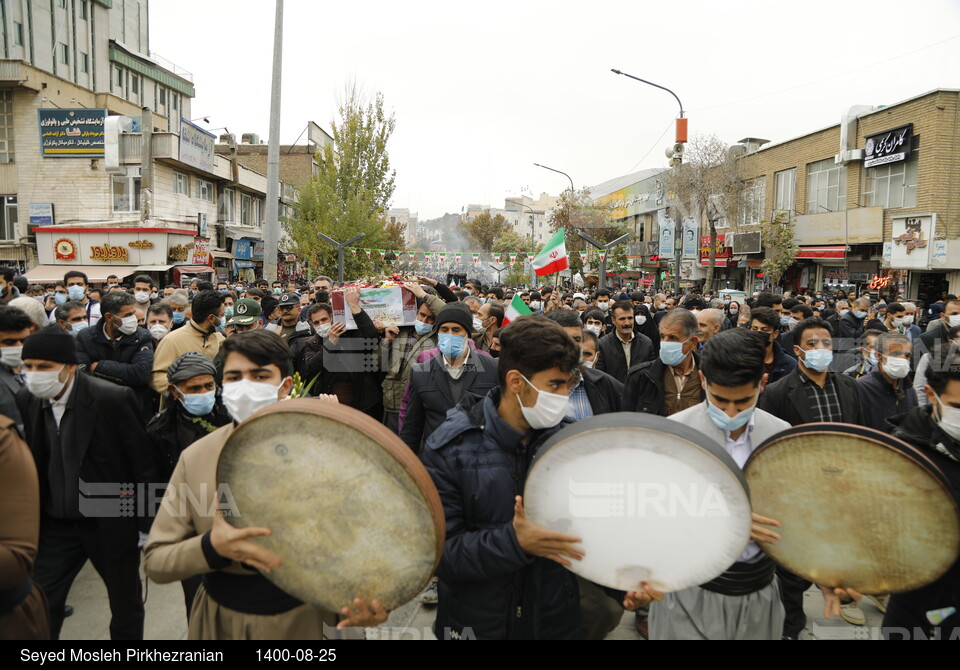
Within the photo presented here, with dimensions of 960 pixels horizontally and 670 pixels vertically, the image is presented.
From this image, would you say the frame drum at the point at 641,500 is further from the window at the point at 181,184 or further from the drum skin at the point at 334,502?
the window at the point at 181,184

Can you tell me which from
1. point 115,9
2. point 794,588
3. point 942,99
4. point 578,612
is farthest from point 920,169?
point 115,9

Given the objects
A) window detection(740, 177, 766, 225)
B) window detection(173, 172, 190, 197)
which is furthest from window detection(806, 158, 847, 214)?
window detection(173, 172, 190, 197)

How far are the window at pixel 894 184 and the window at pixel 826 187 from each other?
133cm

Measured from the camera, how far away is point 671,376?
15.6 ft

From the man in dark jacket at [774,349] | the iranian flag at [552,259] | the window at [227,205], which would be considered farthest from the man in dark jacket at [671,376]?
the window at [227,205]

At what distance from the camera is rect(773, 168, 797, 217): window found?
29.7m

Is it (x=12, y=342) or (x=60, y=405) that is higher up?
(x=12, y=342)

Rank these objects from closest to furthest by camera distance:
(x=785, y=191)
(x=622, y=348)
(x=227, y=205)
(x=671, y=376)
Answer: (x=671, y=376)
(x=622, y=348)
(x=785, y=191)
(x=227, y=205)

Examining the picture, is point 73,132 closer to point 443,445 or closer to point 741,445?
point 443,445

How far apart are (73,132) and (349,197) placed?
12.0 meters

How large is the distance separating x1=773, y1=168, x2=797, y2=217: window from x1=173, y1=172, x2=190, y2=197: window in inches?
1157

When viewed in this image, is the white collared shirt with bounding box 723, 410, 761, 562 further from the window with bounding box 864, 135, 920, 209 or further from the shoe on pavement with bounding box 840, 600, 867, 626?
the window with bounding box 864, 135, 920, 209

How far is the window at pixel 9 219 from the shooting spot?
27.0 meters

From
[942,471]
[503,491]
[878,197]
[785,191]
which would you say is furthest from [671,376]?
[785,191]
